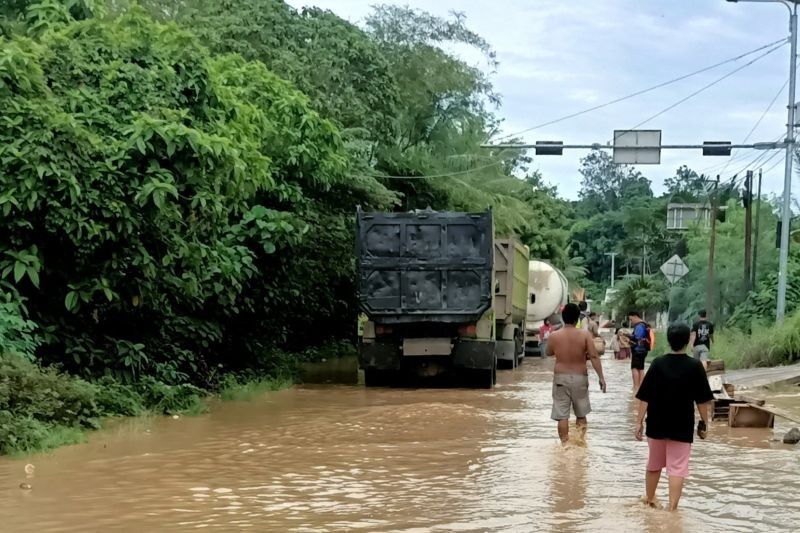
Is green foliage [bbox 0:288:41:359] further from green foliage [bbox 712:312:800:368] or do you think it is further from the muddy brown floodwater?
green foliage [bbox 712:312:800:368]

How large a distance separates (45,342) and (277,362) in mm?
7160

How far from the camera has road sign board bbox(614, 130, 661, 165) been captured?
2405 cm

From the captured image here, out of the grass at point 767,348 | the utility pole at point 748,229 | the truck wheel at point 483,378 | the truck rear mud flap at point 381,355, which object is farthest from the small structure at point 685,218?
the truck rear mud flap at point 381,355

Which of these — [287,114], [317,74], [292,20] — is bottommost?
[287,114]

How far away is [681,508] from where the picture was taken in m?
8.05

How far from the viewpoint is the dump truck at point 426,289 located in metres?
17.4

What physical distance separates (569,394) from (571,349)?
50 centimetres

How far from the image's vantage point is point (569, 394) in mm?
10805

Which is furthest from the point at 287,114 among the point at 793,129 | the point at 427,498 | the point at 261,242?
the point at 793,129

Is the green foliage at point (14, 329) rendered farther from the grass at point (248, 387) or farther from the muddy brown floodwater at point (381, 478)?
the grass at point (248, 387)

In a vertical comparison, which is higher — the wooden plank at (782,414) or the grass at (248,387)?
the wooden plank at (782,414)

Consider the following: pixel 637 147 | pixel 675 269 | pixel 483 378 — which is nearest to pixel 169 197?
pixel 483 378

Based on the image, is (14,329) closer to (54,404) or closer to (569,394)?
(54,404)

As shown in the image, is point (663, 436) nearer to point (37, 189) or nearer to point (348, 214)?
point (37, 189)
